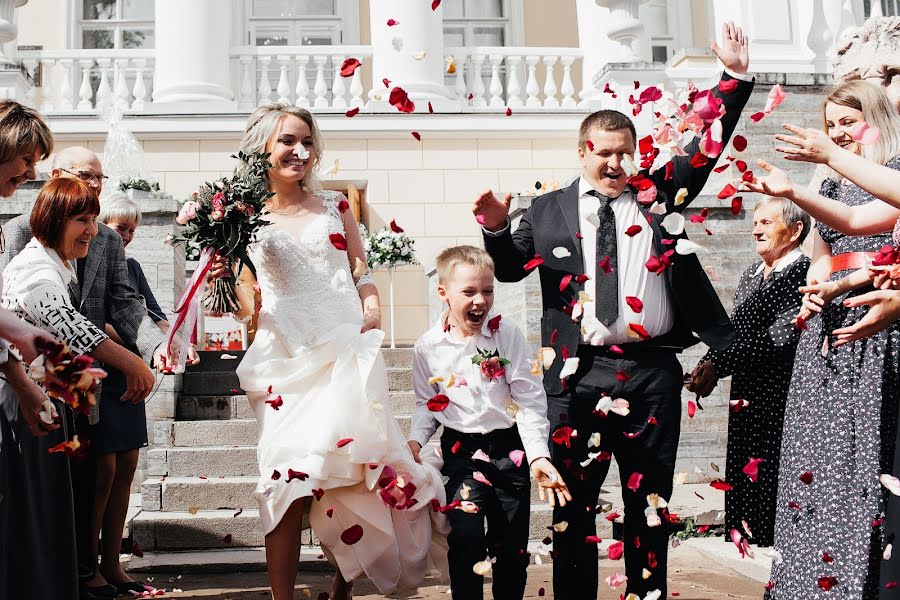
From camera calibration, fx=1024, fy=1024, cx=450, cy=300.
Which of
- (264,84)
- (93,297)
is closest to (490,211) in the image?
(93,297)

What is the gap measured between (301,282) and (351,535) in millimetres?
1053

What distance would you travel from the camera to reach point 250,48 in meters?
13.5

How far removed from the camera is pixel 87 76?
1315 cm

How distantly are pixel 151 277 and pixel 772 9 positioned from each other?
8036mm

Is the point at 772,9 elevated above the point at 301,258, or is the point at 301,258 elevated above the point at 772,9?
the point at 772,9

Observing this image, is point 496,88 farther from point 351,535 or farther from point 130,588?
point 351,535

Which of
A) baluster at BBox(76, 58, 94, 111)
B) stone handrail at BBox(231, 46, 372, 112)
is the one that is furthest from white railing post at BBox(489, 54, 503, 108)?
baluster at BBox(76, 58, 94, 111)

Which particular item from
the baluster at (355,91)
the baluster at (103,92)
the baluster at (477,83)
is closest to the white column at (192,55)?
the baluster at (103,92)

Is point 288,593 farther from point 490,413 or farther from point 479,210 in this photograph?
point 479,210

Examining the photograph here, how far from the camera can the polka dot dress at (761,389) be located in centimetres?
429

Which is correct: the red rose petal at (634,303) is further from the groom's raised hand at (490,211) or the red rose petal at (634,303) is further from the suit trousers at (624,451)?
the groom's raised hand at (490,211)

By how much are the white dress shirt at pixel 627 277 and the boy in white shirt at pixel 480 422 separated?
336 mm

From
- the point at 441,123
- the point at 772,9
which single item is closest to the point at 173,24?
the point at 441,123

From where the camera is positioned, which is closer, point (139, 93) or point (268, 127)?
point (268, 127)
